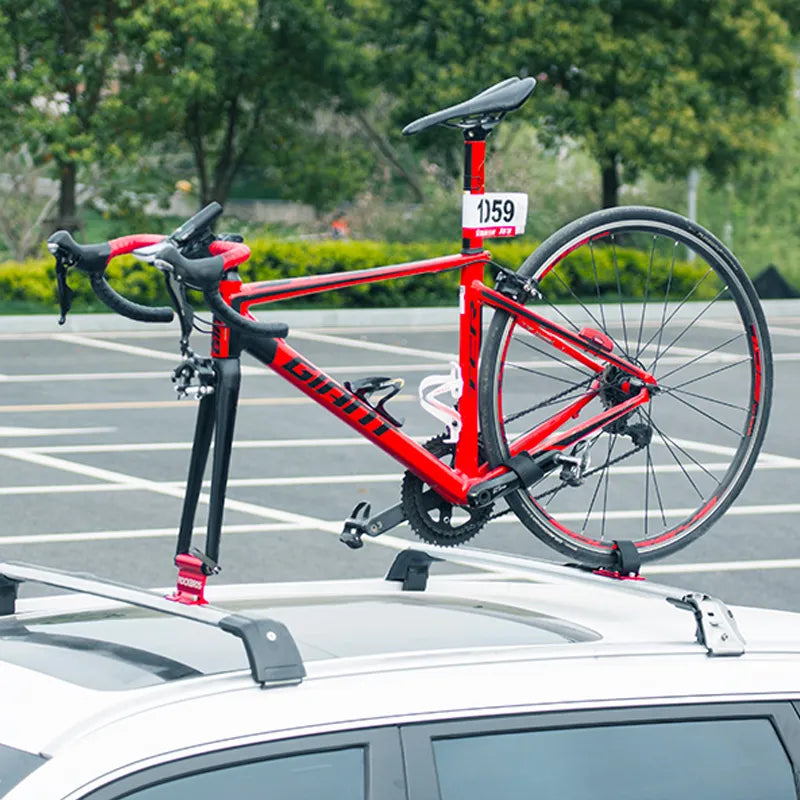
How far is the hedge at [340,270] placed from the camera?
24.6 meters

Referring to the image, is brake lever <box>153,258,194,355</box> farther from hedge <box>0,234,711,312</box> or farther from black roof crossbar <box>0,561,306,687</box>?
hedge <box>0,234,711,312</box>

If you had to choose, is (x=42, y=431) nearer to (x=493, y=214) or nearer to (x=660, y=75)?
(x=493, y=214)

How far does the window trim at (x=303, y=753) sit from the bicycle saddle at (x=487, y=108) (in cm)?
164

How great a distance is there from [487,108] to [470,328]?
1.65 feet

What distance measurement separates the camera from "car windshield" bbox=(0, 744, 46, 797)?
228cm

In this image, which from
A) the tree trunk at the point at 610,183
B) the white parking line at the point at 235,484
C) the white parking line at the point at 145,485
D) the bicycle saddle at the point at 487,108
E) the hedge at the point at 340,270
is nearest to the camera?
the bicycle saddle at the point at 487,108

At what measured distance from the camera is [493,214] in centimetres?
396

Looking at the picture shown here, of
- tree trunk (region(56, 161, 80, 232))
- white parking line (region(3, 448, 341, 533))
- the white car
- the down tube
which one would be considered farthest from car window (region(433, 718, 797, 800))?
tree trunk (region(56, 161, 80, 232))

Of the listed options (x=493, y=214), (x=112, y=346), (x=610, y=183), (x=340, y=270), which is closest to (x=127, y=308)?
(x=493, y=214)

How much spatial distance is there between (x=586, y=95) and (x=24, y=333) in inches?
451

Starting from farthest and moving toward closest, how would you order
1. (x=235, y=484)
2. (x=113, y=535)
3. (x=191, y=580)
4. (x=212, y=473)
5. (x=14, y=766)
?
(x=235, y=484) → (x=113, y=535) → (x=212, y=473) → (x=191, y=580) → (x=14, y=766)

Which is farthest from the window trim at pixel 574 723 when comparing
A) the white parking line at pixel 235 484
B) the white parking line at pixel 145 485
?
the white parking line at pixel 235 484

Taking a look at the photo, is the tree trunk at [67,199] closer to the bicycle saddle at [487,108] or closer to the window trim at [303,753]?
the bicycle saddle at [487,108]

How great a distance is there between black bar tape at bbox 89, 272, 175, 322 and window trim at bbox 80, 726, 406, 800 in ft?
4.19
